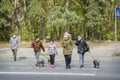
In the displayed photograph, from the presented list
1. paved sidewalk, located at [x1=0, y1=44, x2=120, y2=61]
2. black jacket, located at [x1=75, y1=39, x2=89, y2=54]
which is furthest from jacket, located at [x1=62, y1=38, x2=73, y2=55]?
paved sidewalk, located at [x1=0, y1=44, x2=120, y2=61]

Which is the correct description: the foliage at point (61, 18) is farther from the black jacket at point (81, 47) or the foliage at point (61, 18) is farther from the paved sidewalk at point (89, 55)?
the black jacket at point (81, 47)

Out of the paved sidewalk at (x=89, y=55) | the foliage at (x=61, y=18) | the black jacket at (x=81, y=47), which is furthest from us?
the foliage at (x=61, y=18)

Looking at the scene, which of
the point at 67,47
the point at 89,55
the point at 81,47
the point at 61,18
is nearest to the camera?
the point at 67,47

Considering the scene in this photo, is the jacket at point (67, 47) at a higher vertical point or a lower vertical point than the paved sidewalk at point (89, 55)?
higher

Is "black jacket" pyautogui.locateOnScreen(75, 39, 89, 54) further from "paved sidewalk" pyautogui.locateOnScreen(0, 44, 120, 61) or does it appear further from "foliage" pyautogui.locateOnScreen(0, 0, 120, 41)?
"foliage" pyautogui.locateOnScreen(0, 0, 120, 41)

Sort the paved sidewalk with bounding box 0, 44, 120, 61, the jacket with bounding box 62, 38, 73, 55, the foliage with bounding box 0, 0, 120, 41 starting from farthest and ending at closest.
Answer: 1. the foliage with bounding box 0, 0, 120, 41
2. the paved sidewalk with bounding box 0, 44, 120, 61
3. the jacket with bounding box 62, 38, 73, 55

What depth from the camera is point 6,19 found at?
49344 millimetres

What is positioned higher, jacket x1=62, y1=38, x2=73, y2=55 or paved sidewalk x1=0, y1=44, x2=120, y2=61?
jacket x1=62, y1=38, x2=73, y2=55

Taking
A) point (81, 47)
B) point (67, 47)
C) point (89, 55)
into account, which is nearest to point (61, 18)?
point (89, 55)

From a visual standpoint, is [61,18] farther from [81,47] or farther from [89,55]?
[81,47]

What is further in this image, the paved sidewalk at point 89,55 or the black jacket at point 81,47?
the paved sidewalk at point 89,55

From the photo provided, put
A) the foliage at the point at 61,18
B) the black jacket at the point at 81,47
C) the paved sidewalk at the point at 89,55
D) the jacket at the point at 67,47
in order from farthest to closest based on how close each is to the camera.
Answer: the foliage at the point at 61,18 → the paved sidewalk at the point at 89,55 → the black jacket at the point at 81,47 → the jacket at the point at 67,47

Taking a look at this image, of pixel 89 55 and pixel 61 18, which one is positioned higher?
pixel 61 18

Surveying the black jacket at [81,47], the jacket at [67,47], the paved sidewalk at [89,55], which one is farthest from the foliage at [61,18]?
the jacket at [67,47]
